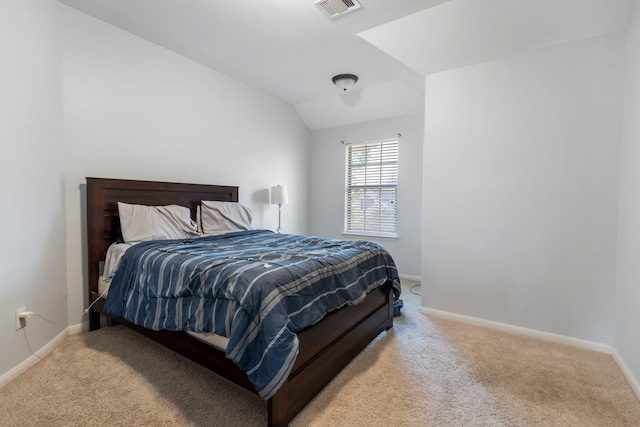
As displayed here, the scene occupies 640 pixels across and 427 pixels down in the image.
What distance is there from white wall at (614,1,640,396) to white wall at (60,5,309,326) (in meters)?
3.60

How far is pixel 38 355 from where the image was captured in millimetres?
1913

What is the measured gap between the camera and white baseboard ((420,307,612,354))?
2.13 meters

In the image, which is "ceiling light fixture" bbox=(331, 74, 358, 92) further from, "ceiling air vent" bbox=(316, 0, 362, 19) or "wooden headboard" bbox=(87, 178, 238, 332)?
"wooden headboard" bbox=(87, 178, 238, 332)

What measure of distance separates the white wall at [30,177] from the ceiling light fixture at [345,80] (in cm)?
258

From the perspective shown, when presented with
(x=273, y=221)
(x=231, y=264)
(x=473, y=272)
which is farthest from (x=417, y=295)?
(x=231, y=264)

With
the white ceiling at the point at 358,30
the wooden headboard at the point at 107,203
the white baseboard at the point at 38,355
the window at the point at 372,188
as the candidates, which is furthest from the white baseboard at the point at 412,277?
the white baseboard at the point at 38,355

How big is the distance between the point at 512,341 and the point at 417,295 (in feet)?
3.82

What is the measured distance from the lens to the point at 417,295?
336cm

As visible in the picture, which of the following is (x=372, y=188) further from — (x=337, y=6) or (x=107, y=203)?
(x=107, y=203)

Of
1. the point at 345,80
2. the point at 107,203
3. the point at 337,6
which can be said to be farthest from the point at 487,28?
the point at 107,203

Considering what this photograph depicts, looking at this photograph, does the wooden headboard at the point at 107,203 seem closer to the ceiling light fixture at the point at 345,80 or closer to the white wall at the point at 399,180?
the ceiling light fixture at the point at 345,80

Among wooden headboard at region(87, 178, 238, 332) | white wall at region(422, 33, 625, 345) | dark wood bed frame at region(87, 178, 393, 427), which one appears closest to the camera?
dark wood bed frame at region(87, 178, 393, 427)

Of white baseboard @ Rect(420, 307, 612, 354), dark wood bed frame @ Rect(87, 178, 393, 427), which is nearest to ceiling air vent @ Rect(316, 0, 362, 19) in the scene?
dark wood bed frame @ Rect(87, 178, 393, 427)

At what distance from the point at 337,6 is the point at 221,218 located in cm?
222
